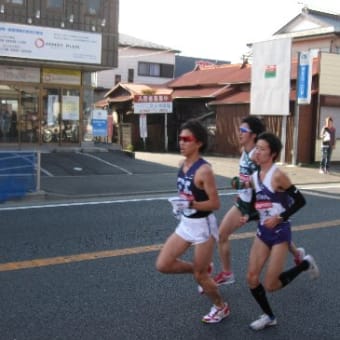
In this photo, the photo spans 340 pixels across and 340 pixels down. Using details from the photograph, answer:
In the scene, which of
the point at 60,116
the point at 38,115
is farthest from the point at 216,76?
the point at 38,115

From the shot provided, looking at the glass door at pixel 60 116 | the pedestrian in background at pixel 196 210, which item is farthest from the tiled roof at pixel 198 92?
the pedestrian in background at pixel 196 210

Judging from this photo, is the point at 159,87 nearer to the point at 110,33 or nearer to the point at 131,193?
the point at 110,33

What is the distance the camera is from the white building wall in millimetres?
45372

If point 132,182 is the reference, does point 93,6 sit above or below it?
above

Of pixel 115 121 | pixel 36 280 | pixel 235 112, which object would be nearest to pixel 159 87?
pixel 115 121

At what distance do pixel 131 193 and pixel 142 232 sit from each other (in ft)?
15.2

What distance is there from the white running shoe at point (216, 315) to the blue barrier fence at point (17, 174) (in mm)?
7387

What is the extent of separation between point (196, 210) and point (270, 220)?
0.61m

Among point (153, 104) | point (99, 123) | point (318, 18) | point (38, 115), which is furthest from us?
point (318, 18)

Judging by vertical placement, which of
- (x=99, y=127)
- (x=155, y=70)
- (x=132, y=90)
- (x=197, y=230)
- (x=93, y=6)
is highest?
(x=155, y=70)

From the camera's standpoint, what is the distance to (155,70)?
4806 cm

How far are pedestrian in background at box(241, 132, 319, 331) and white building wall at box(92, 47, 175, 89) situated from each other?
41039 mm

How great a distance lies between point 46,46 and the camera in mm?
19781

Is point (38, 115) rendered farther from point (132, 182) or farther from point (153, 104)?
point (132, 182)
